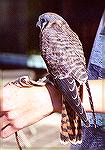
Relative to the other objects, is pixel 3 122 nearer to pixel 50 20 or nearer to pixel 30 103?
pixel 30 103

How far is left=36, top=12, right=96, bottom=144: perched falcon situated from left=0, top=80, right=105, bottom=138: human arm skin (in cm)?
2

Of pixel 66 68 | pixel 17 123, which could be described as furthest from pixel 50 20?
pixel 17 123

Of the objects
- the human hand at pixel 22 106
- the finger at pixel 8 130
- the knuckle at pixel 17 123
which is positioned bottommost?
the finger at pixel 8 130

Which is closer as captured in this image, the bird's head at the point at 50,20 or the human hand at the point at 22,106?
the human hand at the point at 22,106

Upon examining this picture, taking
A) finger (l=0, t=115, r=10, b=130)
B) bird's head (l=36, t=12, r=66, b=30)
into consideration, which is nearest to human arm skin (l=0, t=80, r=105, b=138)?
finger (l=0, t=115, r=10, b=130)

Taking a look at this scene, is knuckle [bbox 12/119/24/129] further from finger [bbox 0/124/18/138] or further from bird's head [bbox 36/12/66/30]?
bird's head [bbox 36/12/66/30]

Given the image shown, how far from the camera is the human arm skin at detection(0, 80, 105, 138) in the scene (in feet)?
2.20

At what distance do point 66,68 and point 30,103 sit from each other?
10 centimetres

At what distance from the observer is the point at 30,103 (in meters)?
0.69

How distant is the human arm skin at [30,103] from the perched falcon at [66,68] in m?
0.02

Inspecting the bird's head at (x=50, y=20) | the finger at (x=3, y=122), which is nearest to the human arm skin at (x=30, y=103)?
the finger at (x=3, y=122)

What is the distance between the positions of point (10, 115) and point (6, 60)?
3.73 m

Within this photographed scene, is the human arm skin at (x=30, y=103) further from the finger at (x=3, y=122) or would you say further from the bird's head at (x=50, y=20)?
the bird's head at (x=50, y=20)

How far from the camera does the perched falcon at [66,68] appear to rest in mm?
696
